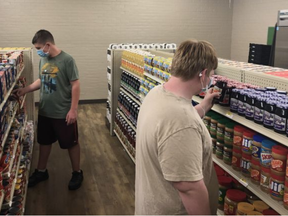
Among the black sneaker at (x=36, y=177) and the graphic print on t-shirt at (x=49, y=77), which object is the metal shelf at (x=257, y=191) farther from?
the black sneaker at (x=36, y=177)

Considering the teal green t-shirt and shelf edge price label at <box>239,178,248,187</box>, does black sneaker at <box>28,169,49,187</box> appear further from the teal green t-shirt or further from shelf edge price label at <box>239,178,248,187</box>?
Answer: shelf edge price label at <box>239,178,248,187</box>

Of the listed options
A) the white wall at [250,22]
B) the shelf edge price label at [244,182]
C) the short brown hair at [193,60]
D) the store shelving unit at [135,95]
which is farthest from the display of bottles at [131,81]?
the white wall at [250,22]

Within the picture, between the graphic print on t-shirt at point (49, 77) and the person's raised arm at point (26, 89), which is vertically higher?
the graphic print on t-shirt at point (49, 77)

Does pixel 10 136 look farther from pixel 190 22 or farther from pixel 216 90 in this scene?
pixel 190 22

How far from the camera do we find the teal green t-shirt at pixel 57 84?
4008 millimetres

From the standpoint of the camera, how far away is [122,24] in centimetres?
931

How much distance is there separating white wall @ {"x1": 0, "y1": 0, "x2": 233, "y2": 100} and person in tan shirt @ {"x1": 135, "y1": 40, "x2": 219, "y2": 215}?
7597mm

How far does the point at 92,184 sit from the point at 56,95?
1.28 m

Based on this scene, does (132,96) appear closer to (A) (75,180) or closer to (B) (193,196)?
(A) (75,180)

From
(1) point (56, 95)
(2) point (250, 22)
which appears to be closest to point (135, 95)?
(1) point (56, 95)

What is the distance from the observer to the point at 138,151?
76.8 inches

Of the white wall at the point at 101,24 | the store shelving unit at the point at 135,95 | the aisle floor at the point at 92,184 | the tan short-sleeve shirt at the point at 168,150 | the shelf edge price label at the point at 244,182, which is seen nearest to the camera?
the tan short-sleeve shirt at the point at 168,150

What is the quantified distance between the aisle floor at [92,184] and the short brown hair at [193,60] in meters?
2.51

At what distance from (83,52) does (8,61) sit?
218 inches
